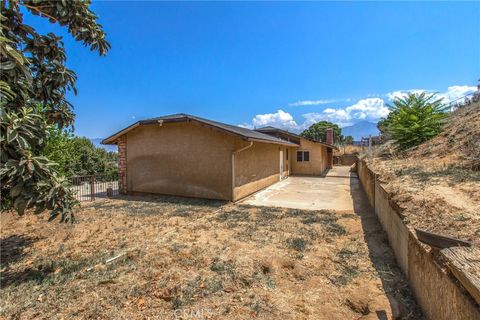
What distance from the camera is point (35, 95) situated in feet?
12.1

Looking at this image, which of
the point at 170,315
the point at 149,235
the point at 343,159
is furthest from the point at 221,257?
the point at 343,159

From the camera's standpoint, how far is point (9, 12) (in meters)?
3.19

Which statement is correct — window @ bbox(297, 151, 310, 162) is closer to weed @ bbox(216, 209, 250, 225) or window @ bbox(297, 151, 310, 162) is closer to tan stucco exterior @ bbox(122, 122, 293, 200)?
tan stucco exterior @ bbox(122, 122, 293, 200)

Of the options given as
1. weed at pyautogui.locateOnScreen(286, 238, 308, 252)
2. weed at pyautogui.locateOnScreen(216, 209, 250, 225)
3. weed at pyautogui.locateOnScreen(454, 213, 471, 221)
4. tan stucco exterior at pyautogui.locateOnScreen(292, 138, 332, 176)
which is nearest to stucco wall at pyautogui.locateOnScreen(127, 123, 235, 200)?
weed at pyautogui.locateOnScreen(216, 209, 250, 225)

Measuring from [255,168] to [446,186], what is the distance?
7.07 m

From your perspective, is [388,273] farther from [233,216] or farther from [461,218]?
[233,216]

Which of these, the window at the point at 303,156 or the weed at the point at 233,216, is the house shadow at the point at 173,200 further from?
the window at the point at 303,156

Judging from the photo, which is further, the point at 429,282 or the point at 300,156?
the point at 300,156

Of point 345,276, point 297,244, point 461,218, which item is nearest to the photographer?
point 461,218

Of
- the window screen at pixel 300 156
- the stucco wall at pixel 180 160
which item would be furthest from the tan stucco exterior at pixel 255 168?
the window screen at pixel 300 156

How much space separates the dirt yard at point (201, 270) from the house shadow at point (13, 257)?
0.02 meters

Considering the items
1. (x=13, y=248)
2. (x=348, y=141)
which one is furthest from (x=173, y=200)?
(x=348, y=141)

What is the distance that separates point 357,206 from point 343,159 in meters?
22.7

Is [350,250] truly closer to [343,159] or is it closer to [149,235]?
[149,235]
